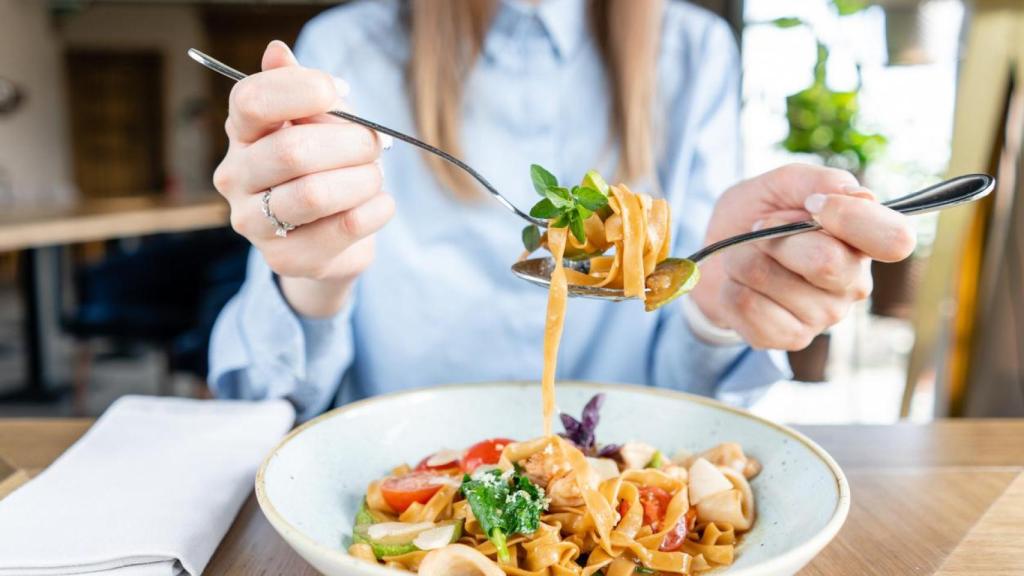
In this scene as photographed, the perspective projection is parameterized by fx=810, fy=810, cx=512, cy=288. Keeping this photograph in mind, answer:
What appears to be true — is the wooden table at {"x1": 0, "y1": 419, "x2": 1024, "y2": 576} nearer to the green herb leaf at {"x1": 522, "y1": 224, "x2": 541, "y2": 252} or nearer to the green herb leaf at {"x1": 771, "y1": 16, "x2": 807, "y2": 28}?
the green herb leaf at {"x1": 522, "y1": 224, "x2": 541, "y2": 252}

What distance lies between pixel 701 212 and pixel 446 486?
45.1 inches

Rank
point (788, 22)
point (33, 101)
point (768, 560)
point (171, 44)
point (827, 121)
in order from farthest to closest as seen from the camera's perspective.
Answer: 1. point (171, 44)
2. point (33, 101)
3. point (827, 121)
4. point (788, 22)
5. point (768, 560)

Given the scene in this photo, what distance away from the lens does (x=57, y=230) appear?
4035mm

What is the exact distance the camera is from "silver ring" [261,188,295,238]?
3.12 ft

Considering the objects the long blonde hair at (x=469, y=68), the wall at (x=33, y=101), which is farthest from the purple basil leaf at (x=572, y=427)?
the wall at (x=33, y=101)

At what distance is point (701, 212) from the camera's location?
1.88 meters

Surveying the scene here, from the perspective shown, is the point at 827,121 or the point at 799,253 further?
the point at 827,121

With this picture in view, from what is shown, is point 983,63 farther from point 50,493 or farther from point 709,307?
point 50,493

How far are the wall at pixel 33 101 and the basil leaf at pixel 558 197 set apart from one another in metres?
10.4

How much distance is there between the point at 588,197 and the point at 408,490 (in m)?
0.41

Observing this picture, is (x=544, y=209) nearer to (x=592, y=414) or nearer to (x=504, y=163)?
(x=592, y=414)

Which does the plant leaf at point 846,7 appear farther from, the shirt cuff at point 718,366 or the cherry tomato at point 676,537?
the cherry tomato at point 676,537

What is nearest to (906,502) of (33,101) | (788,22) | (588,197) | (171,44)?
(588,197)

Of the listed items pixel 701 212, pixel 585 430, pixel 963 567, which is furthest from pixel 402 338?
pixel 963 567
